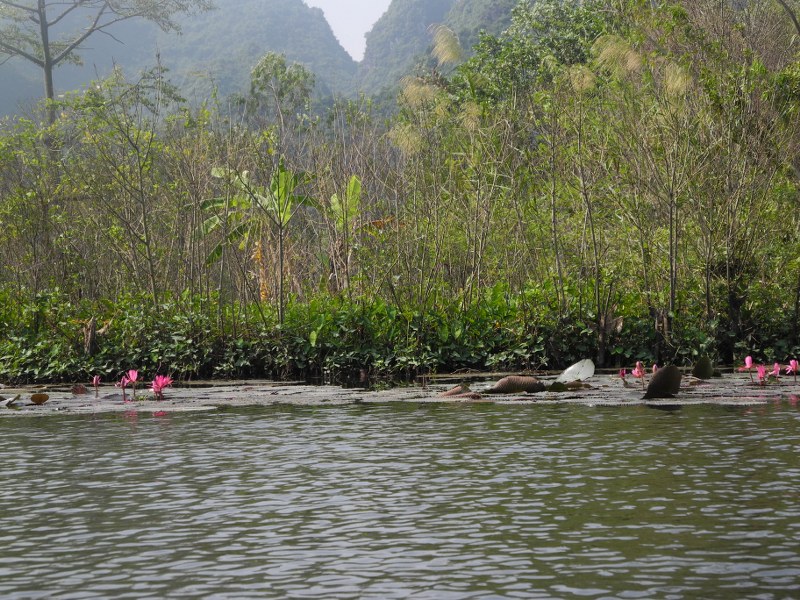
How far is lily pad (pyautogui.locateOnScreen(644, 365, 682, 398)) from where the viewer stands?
35.7 ft

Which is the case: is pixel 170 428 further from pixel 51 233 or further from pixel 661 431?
pixel 51 233

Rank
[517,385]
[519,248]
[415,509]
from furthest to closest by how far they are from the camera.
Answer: [519,248], [517,385], [415,509]

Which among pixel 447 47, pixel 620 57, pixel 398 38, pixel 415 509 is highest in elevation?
pixel 398 38

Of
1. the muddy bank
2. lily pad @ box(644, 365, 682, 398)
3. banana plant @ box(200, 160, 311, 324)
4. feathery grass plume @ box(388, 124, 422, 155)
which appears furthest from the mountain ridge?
lily pad @ box(644, 365, 682, 398)

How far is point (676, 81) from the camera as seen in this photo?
14.4m

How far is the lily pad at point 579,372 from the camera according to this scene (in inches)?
485

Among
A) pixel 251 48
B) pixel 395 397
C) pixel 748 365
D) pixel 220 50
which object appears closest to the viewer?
pixel 395 397

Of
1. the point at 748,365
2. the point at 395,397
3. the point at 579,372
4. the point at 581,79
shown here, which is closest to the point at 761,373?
the point at 748,365

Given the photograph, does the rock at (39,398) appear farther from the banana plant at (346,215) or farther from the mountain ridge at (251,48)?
the mountain ridge at (251,48)

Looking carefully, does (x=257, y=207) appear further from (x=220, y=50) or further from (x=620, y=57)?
(x=220, y=50)

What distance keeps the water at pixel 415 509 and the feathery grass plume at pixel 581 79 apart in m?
7.38

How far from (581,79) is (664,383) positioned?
7.03m

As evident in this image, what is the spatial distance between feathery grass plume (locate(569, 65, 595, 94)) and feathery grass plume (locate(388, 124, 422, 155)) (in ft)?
7.63

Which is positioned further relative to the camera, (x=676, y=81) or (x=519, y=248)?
(x=519, y=248)
